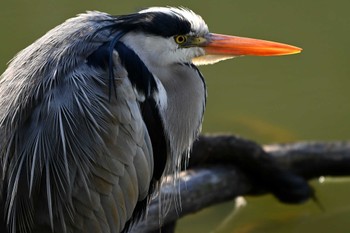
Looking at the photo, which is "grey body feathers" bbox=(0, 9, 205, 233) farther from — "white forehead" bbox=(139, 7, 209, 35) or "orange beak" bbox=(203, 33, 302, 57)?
"orange beak" bbox=(203, 33, 302, 57)

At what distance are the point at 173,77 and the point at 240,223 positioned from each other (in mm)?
1474

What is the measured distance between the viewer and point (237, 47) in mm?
3297

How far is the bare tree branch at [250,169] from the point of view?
4047mm

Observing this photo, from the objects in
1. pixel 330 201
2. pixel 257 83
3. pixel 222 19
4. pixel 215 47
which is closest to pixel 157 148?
pixel 215 47

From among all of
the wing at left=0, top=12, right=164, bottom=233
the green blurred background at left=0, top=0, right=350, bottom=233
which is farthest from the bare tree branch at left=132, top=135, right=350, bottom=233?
the wing at left=0, top=12, right=164, bottom=233

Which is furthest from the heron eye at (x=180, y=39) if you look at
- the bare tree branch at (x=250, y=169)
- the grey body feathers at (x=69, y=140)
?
the bare tree branch at (x=250, y=169)

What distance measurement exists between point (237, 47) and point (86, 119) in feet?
2.38

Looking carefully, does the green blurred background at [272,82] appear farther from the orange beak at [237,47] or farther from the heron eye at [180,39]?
the heron eye at [180,39]

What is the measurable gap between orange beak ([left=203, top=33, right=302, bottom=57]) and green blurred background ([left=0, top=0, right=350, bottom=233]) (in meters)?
1.28

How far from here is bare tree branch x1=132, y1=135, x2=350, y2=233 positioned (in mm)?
4047

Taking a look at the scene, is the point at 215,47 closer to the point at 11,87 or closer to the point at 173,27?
the point at 173,27

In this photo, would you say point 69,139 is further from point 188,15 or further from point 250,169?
point 250,169

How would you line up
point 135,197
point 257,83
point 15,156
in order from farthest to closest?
point 257,83, point 135,197, point 15,156

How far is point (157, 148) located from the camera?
321 centimetres
